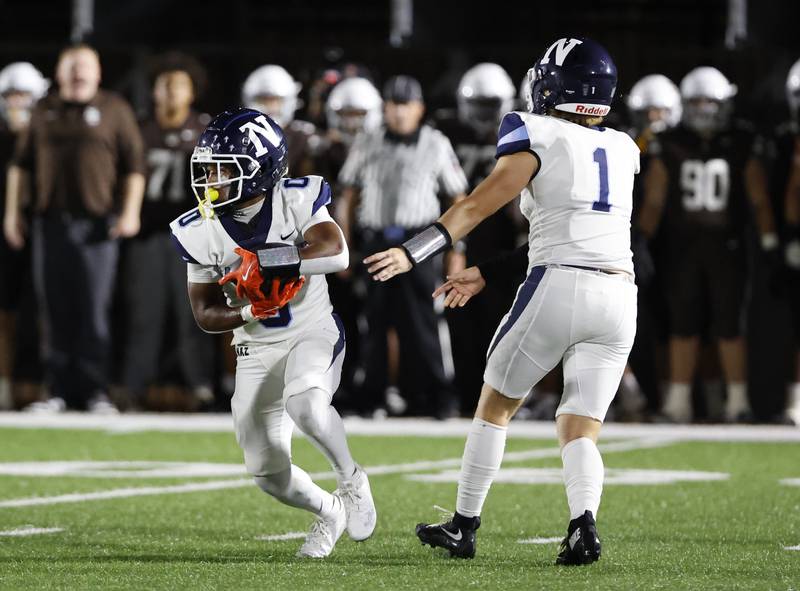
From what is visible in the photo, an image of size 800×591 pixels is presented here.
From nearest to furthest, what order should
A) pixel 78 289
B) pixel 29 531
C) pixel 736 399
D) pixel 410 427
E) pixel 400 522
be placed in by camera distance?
pixel 29 531
pixel 400 522
pixel 410 427
pixel 736 399
pixel 78 289

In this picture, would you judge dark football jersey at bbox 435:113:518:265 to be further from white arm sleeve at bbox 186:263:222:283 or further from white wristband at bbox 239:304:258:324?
white wristband at bbox 239:304:258:324

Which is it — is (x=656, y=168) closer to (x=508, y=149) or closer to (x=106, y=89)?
(x=106, y=89)

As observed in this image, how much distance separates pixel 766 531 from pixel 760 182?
4.80m

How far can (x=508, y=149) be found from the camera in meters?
4.63

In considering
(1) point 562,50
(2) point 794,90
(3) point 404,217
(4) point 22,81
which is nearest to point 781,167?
(2) point 794,90

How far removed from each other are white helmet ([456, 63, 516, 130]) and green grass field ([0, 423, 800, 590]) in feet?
7.85

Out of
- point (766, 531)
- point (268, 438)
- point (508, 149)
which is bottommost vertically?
point (766, 531)

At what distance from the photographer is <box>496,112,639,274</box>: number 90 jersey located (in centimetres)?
464

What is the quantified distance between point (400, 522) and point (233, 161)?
56.0 inches

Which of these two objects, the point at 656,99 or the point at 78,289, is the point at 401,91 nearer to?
the point at 656,99

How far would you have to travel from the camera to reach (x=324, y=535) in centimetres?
482

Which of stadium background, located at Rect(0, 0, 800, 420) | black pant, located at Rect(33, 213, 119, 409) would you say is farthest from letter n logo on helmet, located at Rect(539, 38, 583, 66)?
black pant, located at Rect(33, 213, 119, 409)

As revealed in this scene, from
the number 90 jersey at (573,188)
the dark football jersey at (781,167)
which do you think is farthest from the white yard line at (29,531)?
the dark football jersey at (781,167)

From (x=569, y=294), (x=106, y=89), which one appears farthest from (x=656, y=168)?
(x=569, y=294)
